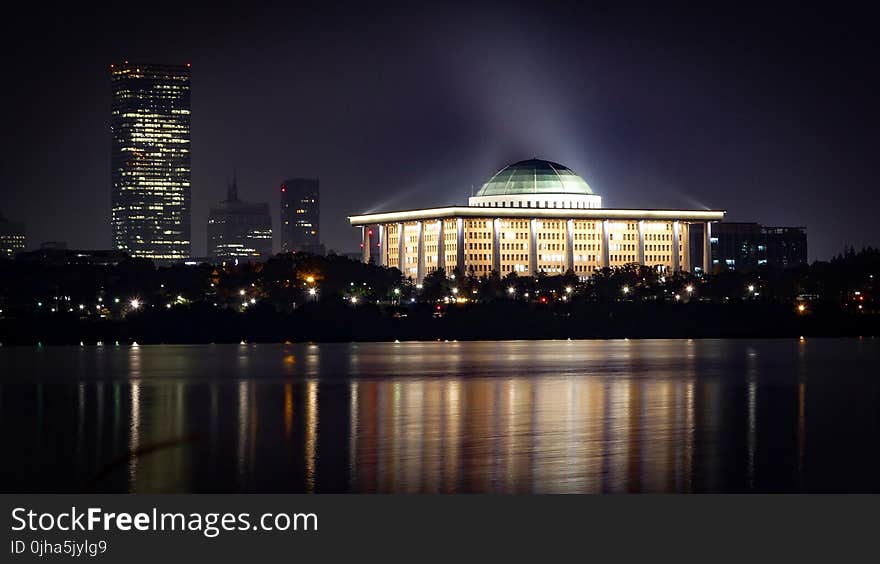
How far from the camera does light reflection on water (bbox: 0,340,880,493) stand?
1949 inches

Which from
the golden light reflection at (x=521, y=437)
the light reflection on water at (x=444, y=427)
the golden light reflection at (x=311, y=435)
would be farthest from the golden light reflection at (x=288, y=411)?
the golden light reflection at (x=521, y=437)

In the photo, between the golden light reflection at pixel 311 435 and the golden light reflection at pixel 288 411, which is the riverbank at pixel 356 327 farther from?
the golden light reflection at pixel 311 435

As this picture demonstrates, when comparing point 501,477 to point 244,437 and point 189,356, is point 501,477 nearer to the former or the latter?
point 244,437

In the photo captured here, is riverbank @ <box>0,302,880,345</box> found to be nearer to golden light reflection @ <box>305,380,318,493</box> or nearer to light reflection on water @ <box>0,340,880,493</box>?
light reflection on water @ <box>0,340,880,493</box>

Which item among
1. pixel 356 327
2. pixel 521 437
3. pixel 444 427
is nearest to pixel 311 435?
pixel 444 427

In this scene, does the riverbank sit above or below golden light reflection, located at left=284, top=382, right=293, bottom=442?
above

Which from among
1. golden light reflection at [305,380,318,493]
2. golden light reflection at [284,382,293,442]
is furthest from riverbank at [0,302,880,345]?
golden light reflection at [305,380,318,493]

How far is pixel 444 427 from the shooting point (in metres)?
64.9

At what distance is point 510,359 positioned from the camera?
419ft

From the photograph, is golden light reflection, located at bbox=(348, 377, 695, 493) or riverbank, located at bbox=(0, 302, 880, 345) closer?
golden light reflection, located at bbox=(348, 377, 695, 493)

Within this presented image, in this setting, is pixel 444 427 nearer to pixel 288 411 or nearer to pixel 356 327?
pixel 288 411

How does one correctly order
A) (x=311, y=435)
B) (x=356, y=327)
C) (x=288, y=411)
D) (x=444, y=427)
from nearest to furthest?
(x=311, y=435), (x=444, y=427), (x=288, y=411), (x=356, y=327)

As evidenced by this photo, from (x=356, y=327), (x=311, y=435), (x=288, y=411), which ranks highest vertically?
(x=356, y=327)

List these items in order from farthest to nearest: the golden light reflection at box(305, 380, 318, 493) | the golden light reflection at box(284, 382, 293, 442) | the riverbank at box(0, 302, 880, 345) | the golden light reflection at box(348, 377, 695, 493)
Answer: the riverbank at box(0, 302, 880, 345), the golden light reflection at box(284, 382, 293, 442), the golden light reflection at box(305, 380, 318, 493), the golden light reflection at box(348, 377, 695, 493)
